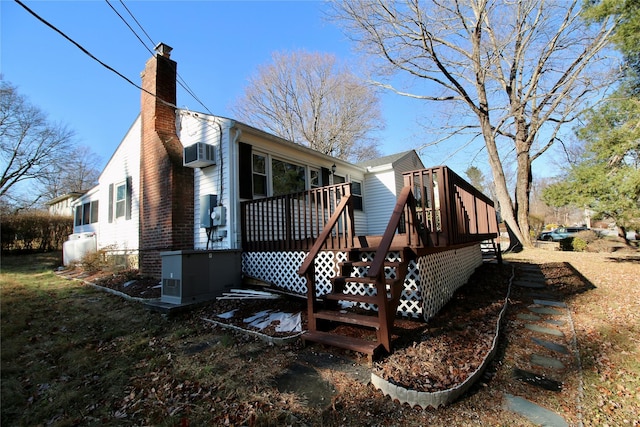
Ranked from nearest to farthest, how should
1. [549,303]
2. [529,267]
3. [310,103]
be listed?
[549,303]
[529,267]
[310,103]

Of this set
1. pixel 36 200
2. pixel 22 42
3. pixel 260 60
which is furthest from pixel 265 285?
pixel 36 200

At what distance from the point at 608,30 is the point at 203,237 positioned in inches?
616

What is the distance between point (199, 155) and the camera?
683 centimetres

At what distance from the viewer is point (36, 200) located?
21.3 metres

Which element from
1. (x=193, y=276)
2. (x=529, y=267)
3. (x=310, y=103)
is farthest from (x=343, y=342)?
(x=310, y=103)

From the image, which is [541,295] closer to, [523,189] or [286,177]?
[286,177]

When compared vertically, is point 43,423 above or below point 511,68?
below

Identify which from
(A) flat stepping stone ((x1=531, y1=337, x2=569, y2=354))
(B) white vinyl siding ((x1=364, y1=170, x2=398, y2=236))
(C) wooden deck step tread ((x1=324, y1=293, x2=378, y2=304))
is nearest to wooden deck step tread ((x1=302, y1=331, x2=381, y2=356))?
(C) wooden deck step tread ((x1=324, y1=293, x2=378, y2=304))

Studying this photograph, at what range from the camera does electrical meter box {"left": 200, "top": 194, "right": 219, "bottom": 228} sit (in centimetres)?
684

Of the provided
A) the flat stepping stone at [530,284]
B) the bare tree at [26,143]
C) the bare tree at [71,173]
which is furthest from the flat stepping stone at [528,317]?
the bare tree at [71,173]

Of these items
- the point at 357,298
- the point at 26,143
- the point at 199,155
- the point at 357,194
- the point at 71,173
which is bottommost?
the point at 357,298

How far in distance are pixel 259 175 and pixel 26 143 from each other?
19.8 meters

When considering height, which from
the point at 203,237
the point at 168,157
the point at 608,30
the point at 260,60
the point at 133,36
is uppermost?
the point at 260,60

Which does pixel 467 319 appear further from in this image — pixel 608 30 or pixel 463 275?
pixel 608 30
